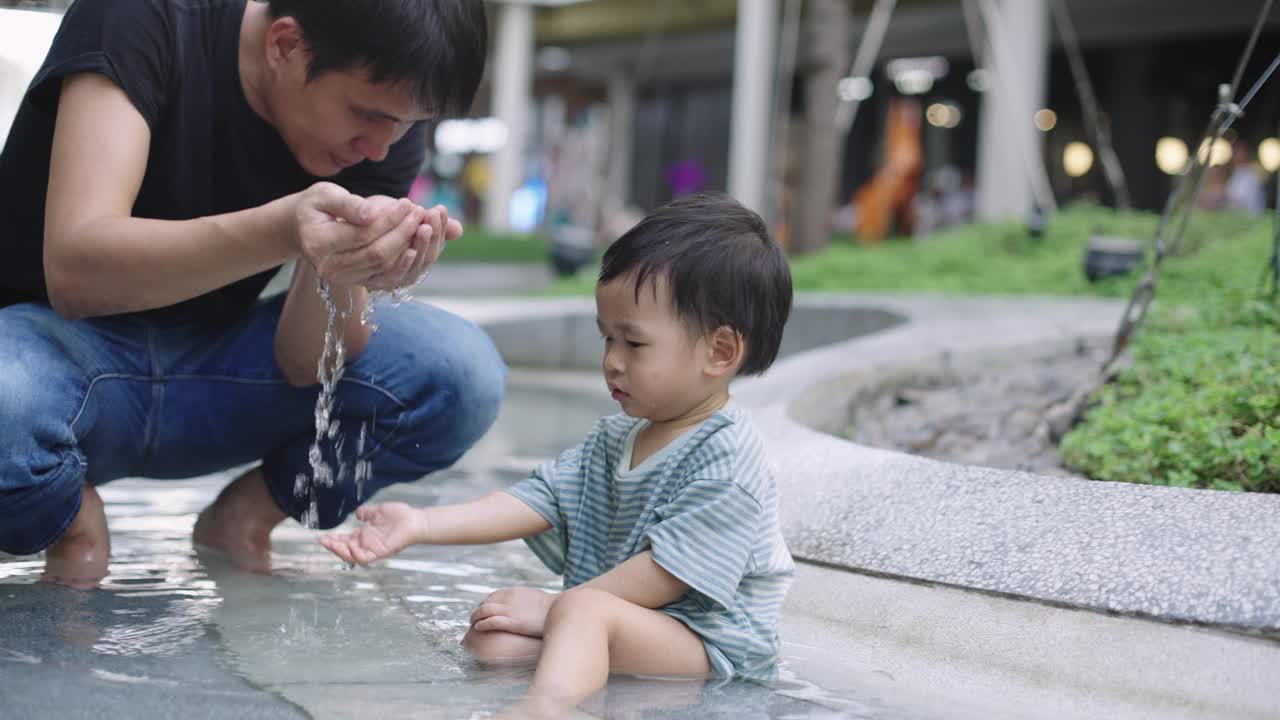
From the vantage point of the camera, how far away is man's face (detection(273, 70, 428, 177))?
2312 mm

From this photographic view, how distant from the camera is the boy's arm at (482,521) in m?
2.27

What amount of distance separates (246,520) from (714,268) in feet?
A: 4.31

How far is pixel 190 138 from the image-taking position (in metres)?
2.58

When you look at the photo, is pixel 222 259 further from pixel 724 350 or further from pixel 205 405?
pixel 724 350

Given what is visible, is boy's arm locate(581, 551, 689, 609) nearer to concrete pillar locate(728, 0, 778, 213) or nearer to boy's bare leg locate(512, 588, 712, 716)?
boy's bare leg locate(512, 588, 712, 716)

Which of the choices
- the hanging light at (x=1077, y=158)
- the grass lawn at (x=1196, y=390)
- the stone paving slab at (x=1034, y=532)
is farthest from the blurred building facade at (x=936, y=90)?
the stone paving slab at (x=1034, y=532)

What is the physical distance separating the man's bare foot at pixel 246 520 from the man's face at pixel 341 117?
2.62 feet

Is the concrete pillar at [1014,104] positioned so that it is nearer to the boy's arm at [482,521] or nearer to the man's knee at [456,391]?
the man's knee at [456,391]

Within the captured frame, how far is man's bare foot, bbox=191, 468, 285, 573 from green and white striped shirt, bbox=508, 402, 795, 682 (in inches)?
31.3

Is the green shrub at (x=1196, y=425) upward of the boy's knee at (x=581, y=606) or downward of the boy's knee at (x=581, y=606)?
upward

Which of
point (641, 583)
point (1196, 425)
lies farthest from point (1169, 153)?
point (641, 583)

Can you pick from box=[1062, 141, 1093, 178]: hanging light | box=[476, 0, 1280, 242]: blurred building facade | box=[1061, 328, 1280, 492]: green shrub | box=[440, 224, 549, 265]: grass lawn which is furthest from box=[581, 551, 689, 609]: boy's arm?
box=[1062, 141, 1093, 178]: hanging light

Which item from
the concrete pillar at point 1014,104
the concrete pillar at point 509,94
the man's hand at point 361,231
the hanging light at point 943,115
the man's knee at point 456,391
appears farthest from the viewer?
the concrete pillar at point 509,94

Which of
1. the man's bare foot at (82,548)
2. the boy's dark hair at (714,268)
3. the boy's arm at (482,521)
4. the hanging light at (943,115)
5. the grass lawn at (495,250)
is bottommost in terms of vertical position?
the grass lawn at (495,250)
